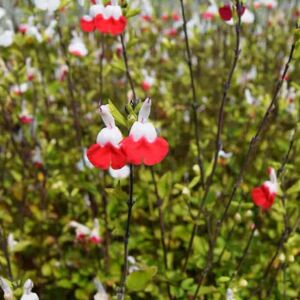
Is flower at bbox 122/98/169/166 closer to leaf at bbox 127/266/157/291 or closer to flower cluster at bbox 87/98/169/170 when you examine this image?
flower cluster at bbox 87/98/169/170

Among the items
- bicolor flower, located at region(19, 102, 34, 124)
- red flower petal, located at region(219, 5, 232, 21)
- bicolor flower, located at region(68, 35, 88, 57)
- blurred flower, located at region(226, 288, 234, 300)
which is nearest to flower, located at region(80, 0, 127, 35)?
red flower petal, located at region(219, 5, 232, 21)

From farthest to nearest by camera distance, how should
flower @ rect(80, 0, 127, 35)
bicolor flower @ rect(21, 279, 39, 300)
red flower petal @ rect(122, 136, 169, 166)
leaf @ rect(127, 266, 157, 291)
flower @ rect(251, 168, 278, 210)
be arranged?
flower @ rect(251, 168, 278, 210)
flower @ rect(80, 0, 127, 35)
leaf @ rect(127, 266, 157, 291)
bicolor flower @ rect(21, 279, 39, 300)
red flower petal @ rect(122, 136, 169, 166)

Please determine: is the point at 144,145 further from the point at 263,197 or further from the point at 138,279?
the point at 263,197

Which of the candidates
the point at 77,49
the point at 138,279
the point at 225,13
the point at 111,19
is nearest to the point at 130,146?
the point at 138,279

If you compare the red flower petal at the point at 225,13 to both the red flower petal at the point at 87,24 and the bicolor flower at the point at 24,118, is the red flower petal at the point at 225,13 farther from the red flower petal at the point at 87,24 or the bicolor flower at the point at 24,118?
the bicolor flower at the point at 24,118

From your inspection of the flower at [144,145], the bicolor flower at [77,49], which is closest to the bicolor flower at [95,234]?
the bicolor flower at [77,49]

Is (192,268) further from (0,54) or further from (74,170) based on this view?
(0,54)

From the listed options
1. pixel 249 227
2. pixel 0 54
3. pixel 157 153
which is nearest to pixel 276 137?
pixel 249 227
